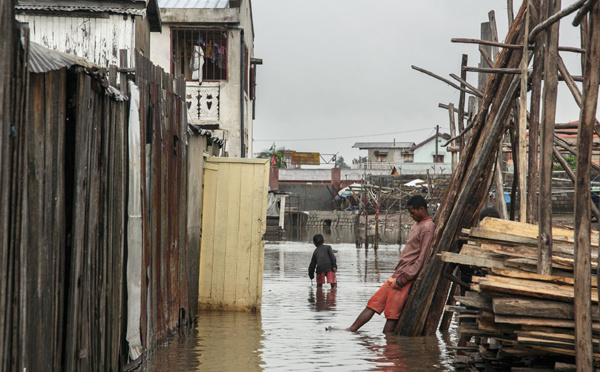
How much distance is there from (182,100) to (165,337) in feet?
9.08

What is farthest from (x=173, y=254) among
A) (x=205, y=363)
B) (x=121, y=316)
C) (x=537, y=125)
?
(x=537, y=125)

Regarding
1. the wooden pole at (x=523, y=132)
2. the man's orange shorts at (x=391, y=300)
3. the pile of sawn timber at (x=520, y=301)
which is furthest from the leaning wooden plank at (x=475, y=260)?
the man's orange shorts at (x=391, y=300)

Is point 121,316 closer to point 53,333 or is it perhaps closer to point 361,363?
point 53,333

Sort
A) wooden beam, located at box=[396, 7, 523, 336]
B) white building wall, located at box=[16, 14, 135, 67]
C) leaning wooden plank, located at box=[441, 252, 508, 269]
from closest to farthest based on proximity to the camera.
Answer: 1. leaning wooden plank, located at box=[441, 252, 508, 269]
2. wooden beam, located at box=[396, 7, 523, 336]
3. white building wall, located at box=[16, 14, 135, 67]

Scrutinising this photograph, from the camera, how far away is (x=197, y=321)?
34.4 ft

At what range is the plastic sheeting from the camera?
6.62 meters

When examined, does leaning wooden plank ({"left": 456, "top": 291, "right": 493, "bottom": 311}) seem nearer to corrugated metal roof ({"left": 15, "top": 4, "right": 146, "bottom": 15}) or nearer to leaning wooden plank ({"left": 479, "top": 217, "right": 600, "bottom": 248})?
leaning wooden plank ({"left": 479, "top": 217, "right": 600, "bottom": 248})

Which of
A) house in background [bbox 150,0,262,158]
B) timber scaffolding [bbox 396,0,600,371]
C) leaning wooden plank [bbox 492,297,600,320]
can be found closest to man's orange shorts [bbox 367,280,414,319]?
timber scaffolding [bbox 396,0,600,371]

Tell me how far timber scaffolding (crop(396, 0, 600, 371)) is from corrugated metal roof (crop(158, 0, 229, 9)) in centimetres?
1053

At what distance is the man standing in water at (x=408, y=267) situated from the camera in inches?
360

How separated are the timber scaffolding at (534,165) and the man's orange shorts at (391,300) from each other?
0.35ft

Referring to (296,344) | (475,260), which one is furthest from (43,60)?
(296,344)

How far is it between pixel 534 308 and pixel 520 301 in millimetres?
109

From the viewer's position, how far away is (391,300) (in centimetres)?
936
